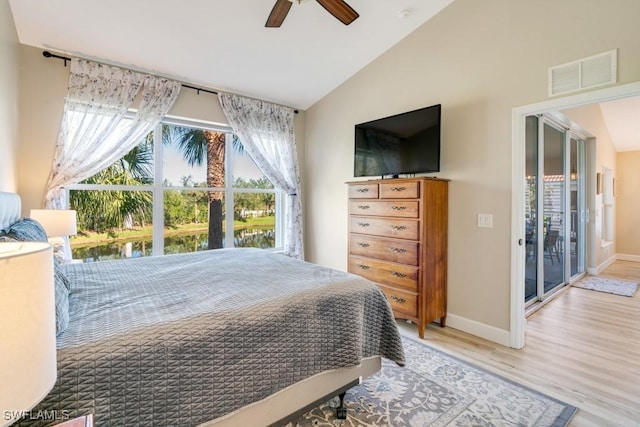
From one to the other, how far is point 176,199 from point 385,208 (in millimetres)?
2571

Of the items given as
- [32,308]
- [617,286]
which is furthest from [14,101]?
[617,286]

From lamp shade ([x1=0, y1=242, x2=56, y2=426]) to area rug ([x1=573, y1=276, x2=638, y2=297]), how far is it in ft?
18.9

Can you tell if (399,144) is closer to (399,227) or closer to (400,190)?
(400,190)

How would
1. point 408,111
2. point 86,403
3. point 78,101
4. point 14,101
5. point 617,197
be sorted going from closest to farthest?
point 86,403 → point 14,101 → point 78,101 → point 408,111 → point 617,197

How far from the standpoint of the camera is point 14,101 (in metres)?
2.62

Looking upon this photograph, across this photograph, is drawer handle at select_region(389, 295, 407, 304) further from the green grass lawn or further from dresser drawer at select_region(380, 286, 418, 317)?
the green grass lawn

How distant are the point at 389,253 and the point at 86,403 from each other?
260 centimetres

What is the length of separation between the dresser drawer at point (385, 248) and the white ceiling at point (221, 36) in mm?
2172

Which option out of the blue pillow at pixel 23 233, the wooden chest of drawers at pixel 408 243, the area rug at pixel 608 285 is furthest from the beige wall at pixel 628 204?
the blue pillow at pixel 23 233

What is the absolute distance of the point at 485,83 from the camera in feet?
9.39

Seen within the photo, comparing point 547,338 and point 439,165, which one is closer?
point 547,338

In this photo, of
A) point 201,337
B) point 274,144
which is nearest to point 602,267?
point 274,144

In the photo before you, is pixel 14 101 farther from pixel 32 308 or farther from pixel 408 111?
pixel 408 111

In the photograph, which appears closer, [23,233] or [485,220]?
[23,233]
